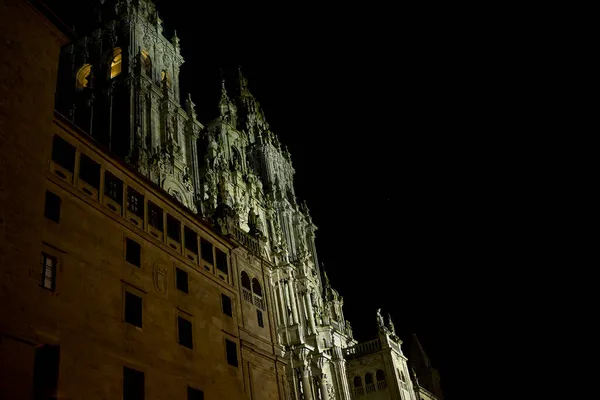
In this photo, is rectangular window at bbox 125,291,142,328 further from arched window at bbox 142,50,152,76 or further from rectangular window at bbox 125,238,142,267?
arched window at bbox 142,50,152,76

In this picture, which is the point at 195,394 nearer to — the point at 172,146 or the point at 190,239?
the point at 190,239

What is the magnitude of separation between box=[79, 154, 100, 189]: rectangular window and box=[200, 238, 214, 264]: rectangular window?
7245 mm

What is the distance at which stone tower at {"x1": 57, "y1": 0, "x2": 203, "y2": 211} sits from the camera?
45250mm

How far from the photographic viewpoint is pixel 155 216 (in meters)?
25.7

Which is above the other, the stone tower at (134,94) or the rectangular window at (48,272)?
the stone tower at (134,94)

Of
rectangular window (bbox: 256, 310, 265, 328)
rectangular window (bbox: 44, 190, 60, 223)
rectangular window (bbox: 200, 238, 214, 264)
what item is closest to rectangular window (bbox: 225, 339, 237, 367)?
rectangular window (bbox: 256, 310, 265, 328)

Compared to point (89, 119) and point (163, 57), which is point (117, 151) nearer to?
point (89, 119)

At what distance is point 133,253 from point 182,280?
129 inches

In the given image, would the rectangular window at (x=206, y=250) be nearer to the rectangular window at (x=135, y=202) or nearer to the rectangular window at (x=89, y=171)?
the rectangular window at (x=135, y=202)

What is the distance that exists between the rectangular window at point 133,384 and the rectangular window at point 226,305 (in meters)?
7.61

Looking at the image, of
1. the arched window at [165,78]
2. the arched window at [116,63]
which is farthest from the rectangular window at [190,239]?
the arched window at [116,63]

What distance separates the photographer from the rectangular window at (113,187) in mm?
23281

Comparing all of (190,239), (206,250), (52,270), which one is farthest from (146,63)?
(52,270)

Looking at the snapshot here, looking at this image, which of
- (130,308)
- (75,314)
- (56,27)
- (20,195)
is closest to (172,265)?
(130,308)
